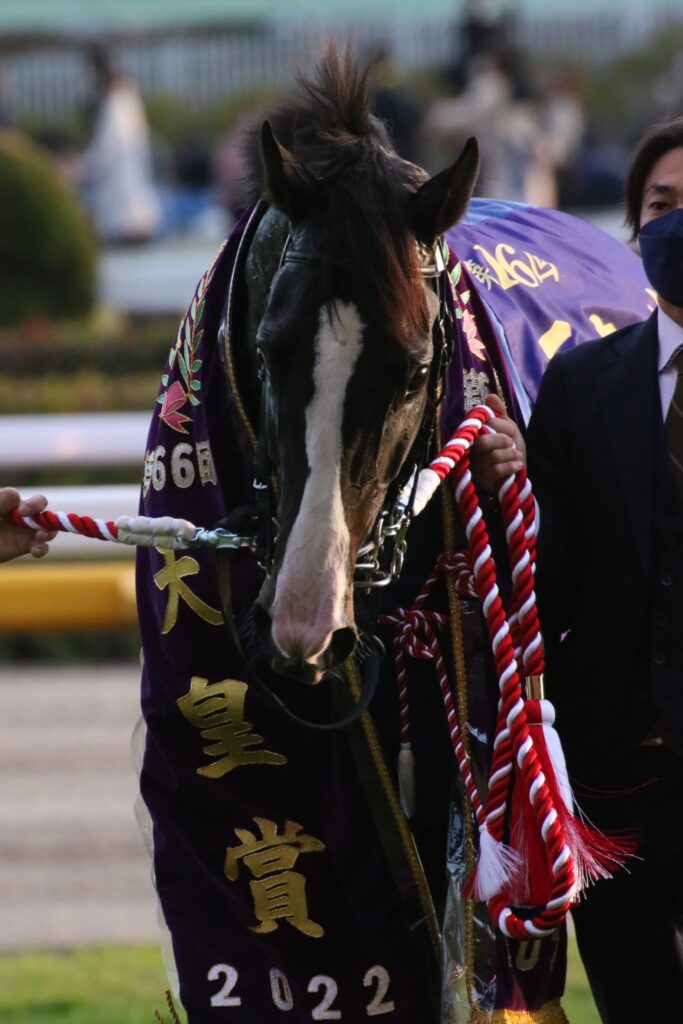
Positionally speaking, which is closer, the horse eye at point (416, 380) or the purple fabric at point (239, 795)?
the horse eye at point (416, 380)

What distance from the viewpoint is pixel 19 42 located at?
17.3m

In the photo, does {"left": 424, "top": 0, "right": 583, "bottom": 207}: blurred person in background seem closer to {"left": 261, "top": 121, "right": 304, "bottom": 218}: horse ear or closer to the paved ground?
the paved ground

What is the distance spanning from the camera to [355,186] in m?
2.53

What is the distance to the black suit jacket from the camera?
2.88 m

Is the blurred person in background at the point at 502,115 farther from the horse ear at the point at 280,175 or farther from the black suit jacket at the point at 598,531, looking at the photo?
the horse ear at the point at 280,175

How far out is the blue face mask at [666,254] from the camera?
290 cm

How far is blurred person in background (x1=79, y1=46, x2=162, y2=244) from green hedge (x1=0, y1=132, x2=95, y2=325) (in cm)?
163

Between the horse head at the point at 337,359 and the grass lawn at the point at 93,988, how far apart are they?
1.96 meters

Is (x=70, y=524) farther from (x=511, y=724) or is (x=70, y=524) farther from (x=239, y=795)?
(x=511, y=724)

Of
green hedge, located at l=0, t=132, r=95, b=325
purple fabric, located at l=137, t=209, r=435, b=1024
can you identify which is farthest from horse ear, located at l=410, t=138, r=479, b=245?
green hedge, located at l=0, t=132, r=95, b=325

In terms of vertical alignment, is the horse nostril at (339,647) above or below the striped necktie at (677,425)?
below

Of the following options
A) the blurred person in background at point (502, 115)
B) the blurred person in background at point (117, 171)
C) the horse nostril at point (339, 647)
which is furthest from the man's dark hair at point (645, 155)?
the blurred person in background at point (117, 171)

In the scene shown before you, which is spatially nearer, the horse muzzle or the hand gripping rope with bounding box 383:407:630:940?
the horse muzzle

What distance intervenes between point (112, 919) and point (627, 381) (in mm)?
2567
